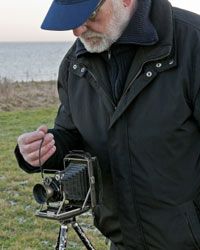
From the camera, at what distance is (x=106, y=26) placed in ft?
8.33

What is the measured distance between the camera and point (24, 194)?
25.5 ft

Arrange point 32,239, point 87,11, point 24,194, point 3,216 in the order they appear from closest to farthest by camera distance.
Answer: point 87,11, point 32,239, point 3,216, point 24,194

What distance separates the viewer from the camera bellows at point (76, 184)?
8.19 ft

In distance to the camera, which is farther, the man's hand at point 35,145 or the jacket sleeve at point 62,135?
the jacket sleeve at point 62,135

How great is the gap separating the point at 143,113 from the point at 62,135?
19.7 inches

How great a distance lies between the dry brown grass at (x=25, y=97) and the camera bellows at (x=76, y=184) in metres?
17.3

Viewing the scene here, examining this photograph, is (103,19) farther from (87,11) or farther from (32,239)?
(32,239)

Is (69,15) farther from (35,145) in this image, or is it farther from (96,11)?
(35,145)

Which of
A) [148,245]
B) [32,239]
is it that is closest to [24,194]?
[32,239]

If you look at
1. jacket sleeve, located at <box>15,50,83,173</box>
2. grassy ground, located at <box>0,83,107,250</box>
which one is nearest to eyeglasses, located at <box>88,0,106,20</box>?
jacket sleeve, located at <box>15,50,83,173</box>

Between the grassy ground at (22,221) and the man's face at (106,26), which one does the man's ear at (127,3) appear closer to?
the man's face at (106,26)

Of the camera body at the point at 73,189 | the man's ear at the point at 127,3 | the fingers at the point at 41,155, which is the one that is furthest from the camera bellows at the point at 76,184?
the man's ear at the point at 127,3

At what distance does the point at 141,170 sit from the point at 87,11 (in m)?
0.71

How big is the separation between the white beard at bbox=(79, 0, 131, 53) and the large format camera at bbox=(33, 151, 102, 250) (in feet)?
1.57
